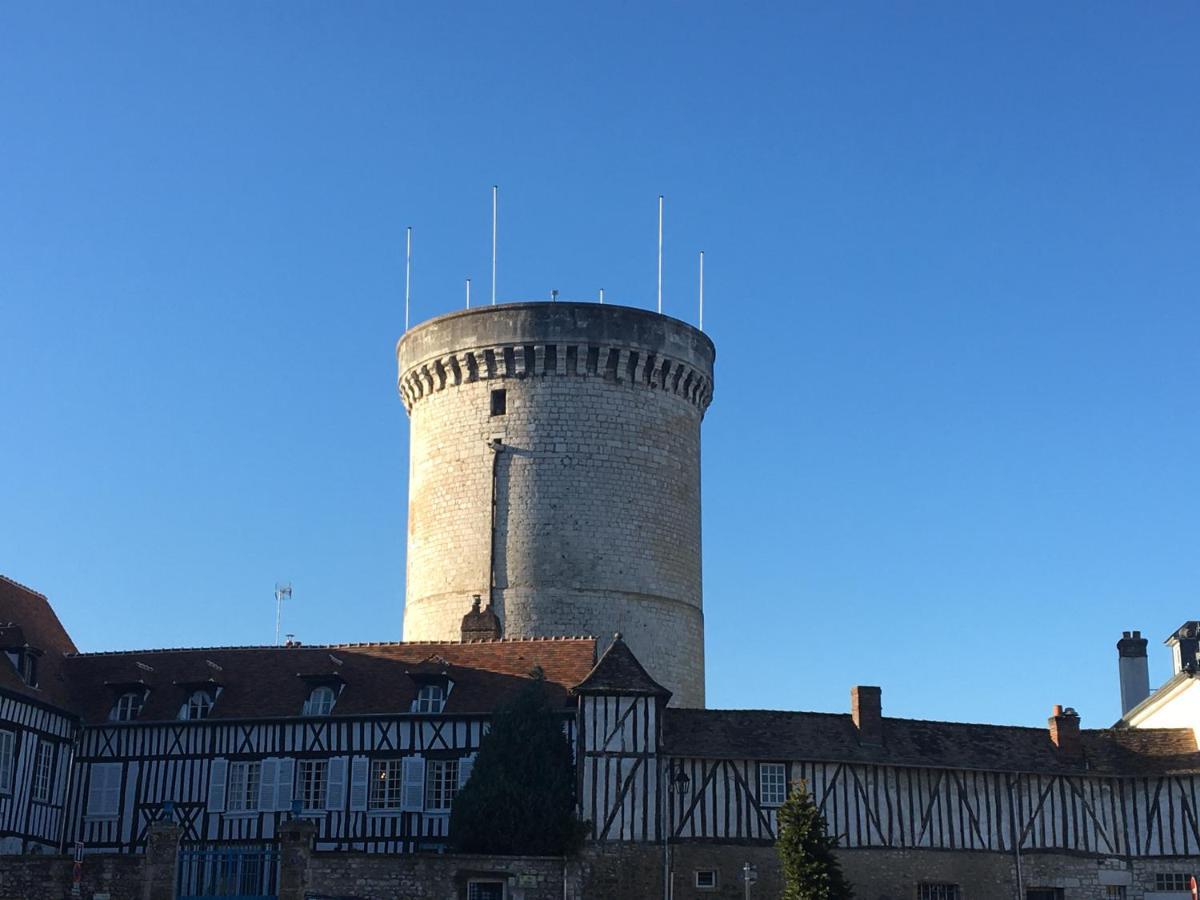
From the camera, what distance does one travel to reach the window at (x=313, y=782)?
30559 mm

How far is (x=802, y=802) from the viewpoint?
2675 cm

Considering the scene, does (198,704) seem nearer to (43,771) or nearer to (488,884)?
(43,771)

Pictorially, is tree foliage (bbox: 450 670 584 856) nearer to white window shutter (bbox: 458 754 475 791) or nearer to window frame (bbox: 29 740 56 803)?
white window shutter (bbox: 458 754 475 791)

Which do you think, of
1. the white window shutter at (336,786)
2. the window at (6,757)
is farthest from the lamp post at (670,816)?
the window at (6,757)

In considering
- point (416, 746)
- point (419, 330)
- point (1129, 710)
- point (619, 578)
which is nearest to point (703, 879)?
point (416, 746)

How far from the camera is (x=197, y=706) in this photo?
105ft

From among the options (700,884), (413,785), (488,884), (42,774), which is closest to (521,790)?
(488,884)

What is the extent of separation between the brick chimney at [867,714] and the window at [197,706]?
11.6 m

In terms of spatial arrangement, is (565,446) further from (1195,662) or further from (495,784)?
(1195,662)

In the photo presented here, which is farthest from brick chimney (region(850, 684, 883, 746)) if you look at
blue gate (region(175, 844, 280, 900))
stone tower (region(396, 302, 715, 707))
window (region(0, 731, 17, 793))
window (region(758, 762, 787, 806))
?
window (region(0, 731, 17, 793))

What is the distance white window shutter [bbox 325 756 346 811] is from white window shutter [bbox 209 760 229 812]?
195cm

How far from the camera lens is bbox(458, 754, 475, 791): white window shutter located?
30.1 m

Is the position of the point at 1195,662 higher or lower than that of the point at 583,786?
higher

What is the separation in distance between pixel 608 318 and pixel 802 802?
13492 mm
